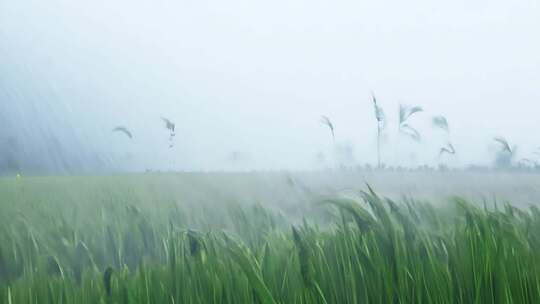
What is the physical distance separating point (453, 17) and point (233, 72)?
0.59 metres

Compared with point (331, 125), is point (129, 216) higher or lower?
lower

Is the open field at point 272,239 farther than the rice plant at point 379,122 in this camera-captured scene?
No

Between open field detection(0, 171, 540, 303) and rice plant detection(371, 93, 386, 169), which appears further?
rice plant detection(371, 93, 386, 169)

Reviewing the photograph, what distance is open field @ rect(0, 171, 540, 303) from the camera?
81 centimetres

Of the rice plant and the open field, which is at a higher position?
the rice plant

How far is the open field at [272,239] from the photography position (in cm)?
81

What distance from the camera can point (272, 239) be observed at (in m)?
0.92

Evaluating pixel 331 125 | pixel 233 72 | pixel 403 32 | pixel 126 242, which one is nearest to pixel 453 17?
pixel 403 32

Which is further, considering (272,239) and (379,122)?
(379,122)

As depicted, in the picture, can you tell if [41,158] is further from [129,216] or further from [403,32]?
[403,32]

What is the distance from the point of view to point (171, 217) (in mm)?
1079

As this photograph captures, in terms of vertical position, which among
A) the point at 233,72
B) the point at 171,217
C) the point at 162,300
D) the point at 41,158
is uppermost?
the point at 233,72

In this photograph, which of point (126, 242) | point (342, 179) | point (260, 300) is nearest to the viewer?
point (260, 300)

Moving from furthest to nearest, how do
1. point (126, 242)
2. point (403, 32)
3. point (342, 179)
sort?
1. point (403, 32)
2. point (342, 179)
3. point (126, 242)
